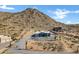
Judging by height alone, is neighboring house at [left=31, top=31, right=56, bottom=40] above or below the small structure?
below

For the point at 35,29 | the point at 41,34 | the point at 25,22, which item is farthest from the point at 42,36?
the point at 25,22

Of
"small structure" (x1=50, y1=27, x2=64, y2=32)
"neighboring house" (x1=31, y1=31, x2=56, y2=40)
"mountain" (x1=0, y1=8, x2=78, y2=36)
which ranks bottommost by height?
"neighboring house" (x1=31, y1=31, x2=56, y2=40)

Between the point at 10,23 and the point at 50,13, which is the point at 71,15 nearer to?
the point at 50,13

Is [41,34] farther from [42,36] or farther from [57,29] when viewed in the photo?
[57,29]

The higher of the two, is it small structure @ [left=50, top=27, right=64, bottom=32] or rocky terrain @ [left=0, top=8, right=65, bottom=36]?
rocky terrain @ [left=0, top=8, right=65, bottom=36]

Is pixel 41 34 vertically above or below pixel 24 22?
below

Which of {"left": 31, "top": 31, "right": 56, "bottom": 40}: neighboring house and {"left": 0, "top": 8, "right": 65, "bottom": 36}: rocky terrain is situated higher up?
{"left": 0, "top": 8, "right": 65, "bottom": 36}: rocky terrain

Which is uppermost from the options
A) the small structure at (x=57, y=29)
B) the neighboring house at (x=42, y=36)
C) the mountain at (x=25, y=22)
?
the mountain at (x=25, y=22)
